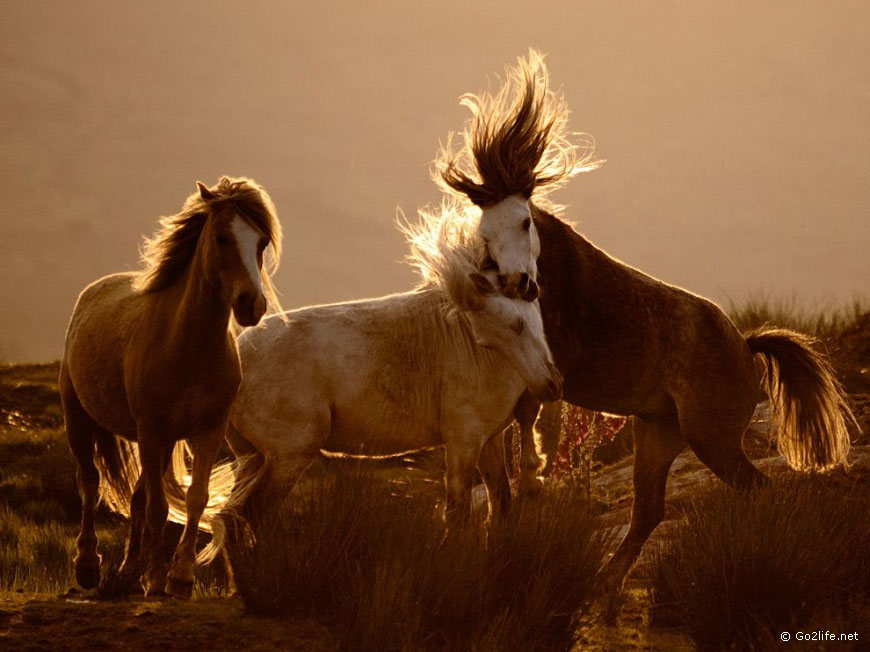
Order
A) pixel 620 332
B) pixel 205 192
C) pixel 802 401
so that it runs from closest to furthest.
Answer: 1. pixel 205 192
2. pixel 620 332
3. pixel 802 401

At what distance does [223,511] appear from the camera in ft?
18.2

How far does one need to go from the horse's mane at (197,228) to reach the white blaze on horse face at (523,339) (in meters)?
1.15

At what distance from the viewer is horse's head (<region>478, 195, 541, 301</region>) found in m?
5.50

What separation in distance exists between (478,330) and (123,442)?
2597 mm

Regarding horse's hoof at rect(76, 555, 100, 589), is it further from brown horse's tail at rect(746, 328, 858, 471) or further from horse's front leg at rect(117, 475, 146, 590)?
brown horse's tail at rect(746, 328, 858, 471)

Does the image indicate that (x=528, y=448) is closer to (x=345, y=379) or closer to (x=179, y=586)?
(x=345, y=379)

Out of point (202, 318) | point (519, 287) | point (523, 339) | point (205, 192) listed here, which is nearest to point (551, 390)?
point (523, 339)

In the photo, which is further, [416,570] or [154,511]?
[154,511]

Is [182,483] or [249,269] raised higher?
[249,269]

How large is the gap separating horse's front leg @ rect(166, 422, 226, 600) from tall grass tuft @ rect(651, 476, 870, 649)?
2378 millimetres

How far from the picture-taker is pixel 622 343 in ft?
20.4

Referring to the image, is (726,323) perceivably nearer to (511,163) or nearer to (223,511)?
(511,163)

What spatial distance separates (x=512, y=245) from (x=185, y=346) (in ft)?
5.88

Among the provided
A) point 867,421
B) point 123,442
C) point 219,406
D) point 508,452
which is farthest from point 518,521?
point 508,452
